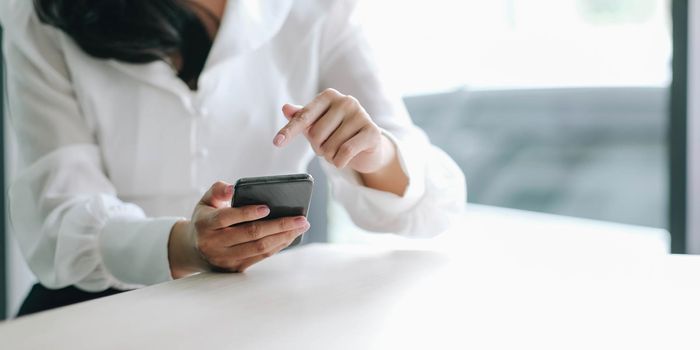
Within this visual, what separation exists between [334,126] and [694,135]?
664mm

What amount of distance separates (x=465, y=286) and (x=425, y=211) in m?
0.28

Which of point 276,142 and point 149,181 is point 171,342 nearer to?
point 276,142

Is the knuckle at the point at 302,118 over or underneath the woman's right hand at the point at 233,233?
over

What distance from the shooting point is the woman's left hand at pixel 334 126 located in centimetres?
57

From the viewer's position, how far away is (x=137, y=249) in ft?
2.10

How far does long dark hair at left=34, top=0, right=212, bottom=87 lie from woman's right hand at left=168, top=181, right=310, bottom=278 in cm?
32

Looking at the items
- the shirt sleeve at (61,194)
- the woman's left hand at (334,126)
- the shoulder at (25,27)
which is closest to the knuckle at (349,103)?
the woman's left hand at (334,126)

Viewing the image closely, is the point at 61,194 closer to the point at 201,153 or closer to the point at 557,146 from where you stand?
the point at 201,153

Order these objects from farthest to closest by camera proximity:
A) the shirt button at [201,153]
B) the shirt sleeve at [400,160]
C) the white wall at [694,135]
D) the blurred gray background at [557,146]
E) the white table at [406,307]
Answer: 1. the blurred gray background at [557,146]
2. the white wall at [694,135]
3. the shirt button at [201,153]
4. the shirt sleeve at [400,160]
5. the white table at [406,307]

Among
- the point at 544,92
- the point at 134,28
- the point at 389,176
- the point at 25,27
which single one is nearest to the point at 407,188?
the point at 389,176

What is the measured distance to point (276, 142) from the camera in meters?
0.52

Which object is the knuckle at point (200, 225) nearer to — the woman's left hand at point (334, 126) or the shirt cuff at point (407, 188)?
the woman's left hand at point (334, 126)

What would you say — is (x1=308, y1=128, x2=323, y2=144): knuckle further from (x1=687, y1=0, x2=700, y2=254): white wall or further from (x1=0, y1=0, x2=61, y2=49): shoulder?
(x1=687, y1=0, x2=700, y2=254): white wall

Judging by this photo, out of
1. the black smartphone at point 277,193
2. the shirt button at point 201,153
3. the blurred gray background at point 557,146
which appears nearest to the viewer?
the black smartphone at point 277,193
